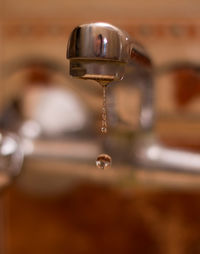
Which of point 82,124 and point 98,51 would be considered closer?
point 98,51

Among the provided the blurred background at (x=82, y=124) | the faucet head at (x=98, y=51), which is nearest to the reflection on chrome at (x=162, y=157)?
the blurred background at (x=82, y=124)

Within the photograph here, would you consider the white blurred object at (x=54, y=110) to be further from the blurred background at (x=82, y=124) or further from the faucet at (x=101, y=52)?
the faucet at (x=101, y=52)

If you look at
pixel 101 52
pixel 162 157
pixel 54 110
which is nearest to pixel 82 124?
pixel 54 110

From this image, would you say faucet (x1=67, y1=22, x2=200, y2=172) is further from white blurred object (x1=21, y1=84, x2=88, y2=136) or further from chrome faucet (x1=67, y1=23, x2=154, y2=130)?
white blurred object (x1=21, y1=84, x2=88, y2=136)

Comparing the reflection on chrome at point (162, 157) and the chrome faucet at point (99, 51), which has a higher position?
the chrome faucet at point (99, 51)

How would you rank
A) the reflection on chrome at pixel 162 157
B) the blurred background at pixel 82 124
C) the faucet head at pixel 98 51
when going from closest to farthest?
the faucet head at pixel 98 51
the reflection on chrome at pixel 162 157
the blurred background at pixel 82 124

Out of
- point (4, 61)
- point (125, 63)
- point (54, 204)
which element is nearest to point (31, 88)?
point (4, 61)

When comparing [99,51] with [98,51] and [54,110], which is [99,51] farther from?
[54,110]

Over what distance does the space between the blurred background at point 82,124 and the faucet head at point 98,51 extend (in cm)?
24

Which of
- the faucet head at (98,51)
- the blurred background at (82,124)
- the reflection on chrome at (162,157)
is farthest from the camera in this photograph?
the blurred background at (82,124)

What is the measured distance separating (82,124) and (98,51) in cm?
37

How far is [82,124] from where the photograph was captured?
2.01 ft

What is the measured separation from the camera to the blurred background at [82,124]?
22.6 inches

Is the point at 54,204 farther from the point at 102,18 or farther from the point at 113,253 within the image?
the point at 102,18
